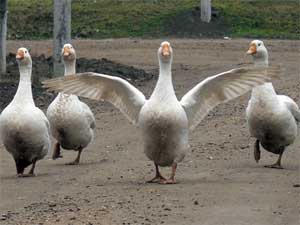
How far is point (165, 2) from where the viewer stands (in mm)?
44844

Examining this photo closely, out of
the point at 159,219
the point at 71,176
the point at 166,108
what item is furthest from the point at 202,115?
the point at 159,219

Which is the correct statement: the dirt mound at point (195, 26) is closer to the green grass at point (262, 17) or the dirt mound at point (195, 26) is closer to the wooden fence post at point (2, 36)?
the green grass at point (262, 17)

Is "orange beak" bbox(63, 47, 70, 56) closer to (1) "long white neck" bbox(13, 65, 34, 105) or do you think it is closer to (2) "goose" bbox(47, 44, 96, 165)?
(2) "goose" bbox(47, 44, 96, 165)

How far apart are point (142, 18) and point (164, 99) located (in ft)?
97.3

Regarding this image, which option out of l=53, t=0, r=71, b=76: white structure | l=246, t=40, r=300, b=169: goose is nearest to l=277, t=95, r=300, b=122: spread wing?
l=246, t=40, r=300, b=169: goose

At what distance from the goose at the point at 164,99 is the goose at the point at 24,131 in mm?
704

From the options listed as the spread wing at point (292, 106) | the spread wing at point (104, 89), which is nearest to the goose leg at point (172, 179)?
the spread wing at point (104, 89)

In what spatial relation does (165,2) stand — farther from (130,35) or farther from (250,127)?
(250,127)

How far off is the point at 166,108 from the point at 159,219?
239cm

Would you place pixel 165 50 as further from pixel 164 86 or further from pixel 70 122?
pixel 70 122

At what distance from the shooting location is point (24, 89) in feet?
45.9

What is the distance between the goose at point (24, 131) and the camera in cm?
1352

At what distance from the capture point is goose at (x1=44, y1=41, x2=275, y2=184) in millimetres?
12586

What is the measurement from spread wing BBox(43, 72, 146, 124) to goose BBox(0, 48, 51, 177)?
697 millimetres
